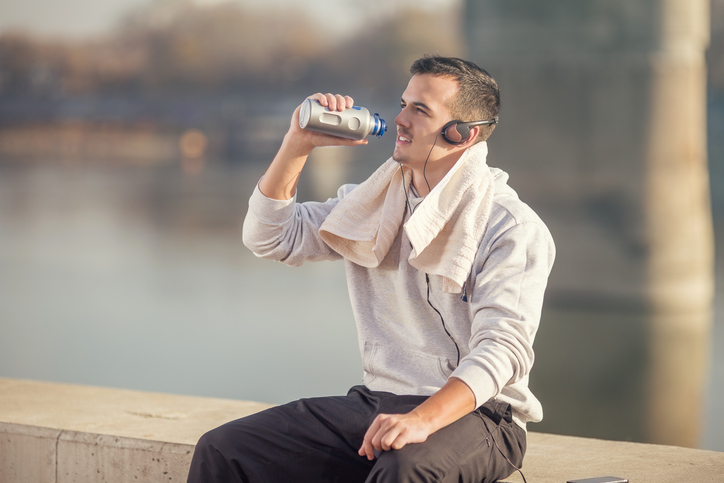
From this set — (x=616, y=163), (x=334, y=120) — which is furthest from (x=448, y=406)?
(x=616, y=163)

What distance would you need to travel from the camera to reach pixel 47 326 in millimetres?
10898

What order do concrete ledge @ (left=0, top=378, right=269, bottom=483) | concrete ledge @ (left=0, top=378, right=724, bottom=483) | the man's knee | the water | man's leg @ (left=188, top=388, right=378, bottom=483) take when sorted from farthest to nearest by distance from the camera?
the water
concrete ledge @ (left=0, top=378, right=269, bottom=483)
concrete ledge @ (left=0, top=378, right=724, bottom=483)
man's leg @ (left=188, top=388, right=378, bottom=483)
the man's knee

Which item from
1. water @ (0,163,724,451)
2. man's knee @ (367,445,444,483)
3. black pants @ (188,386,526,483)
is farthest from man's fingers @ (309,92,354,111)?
water @ (0,163,724,451)

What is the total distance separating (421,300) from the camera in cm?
168

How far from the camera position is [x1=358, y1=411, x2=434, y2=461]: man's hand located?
53.0 inches

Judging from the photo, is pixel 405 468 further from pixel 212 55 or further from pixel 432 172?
pixel 212 55

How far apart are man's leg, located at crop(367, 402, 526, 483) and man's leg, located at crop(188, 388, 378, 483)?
22cm

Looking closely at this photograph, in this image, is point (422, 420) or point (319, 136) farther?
point (319, 136)

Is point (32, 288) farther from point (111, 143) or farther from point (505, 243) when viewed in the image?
point (505, 243)

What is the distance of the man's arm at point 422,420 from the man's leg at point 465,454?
0.03 meters

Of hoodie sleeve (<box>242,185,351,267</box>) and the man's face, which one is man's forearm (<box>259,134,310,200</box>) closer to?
hoodie sleeve (<box>242,185,351,267</box>)

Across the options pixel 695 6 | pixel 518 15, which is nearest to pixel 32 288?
pixel 518 15

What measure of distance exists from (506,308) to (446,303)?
19cm

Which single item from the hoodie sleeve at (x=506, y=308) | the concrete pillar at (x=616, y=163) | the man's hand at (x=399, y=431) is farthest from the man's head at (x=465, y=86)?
the concrete pillar at (x=616, y=163)
